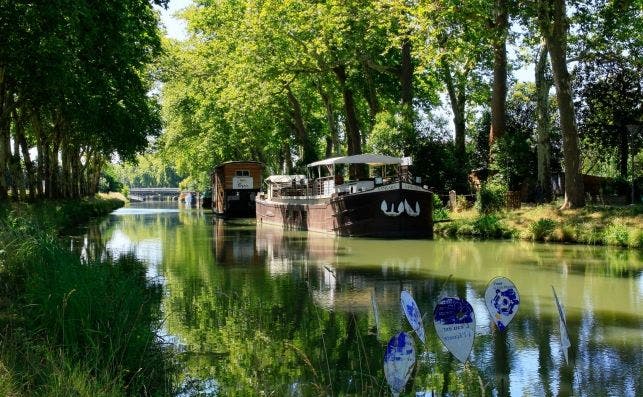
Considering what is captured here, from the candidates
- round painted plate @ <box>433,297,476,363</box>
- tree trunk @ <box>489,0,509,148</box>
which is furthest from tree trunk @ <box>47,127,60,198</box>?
round painted plate @ <box>433,297,476,363</box>

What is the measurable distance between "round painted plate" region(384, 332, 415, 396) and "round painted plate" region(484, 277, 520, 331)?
186 centimetres

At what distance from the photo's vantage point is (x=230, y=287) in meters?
14.5

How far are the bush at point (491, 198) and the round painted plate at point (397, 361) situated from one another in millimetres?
24058

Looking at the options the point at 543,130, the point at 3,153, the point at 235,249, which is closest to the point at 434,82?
the point at 543,130

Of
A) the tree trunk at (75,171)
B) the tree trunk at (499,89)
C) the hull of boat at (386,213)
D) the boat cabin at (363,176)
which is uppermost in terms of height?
the tree trunk at (499,89)

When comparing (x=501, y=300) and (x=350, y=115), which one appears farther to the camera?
(x=350, y=115)

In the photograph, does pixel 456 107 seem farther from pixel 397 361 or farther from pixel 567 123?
pixel 397 361

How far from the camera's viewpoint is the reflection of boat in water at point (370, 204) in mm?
27438

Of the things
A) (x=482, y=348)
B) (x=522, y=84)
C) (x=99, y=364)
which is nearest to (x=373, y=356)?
(x=482, y=348)

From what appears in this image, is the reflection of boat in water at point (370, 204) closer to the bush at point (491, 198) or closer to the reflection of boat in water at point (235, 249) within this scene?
the bush at point (491, 198)

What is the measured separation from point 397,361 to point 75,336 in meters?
3.46

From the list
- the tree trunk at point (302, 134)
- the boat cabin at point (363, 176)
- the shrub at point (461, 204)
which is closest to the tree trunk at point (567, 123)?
the boat cabin at point (363, 176)

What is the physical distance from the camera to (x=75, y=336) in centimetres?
721

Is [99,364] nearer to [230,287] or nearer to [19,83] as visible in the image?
[230,287]
